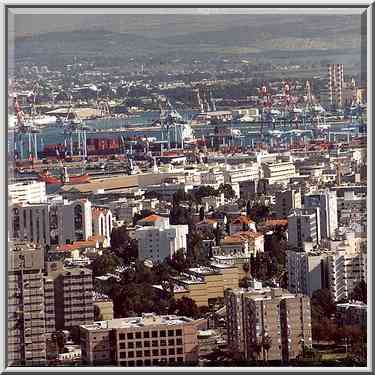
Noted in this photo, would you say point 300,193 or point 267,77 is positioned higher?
point 267,77

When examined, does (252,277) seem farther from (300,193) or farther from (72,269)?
(72,269)

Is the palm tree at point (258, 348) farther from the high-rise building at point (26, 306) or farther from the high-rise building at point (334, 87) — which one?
the high-rise building at point (334, 87)

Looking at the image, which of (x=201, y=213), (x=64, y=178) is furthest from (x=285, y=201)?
(x=64, y=178)

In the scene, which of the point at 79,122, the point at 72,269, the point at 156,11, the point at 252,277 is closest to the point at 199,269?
the point at 252,277

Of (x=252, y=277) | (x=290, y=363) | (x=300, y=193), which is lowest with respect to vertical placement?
(x=290, y=363)

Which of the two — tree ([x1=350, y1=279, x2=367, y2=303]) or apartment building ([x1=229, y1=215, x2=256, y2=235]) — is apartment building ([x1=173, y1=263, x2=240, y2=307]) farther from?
tree ([x1=350, y1=279, x2=367, y2=303])
